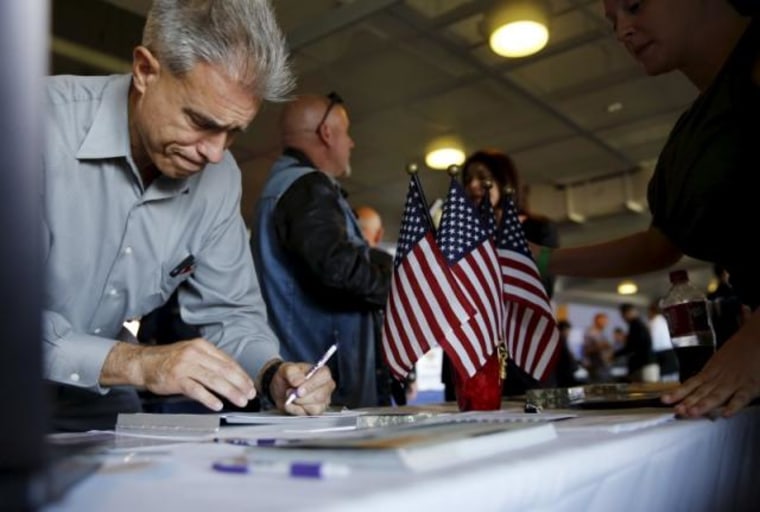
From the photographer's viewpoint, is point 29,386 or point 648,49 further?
point 648,49

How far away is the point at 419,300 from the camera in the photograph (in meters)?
1.10

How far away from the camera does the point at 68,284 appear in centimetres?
115

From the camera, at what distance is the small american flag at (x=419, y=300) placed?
1.07 metres

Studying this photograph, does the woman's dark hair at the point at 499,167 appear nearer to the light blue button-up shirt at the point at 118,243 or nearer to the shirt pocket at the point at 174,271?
the light blue button-up shirt at the point at 118,243

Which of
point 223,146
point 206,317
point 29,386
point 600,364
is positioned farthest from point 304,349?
point 600,364

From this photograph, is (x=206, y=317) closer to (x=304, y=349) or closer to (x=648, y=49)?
(x=304, y=349)

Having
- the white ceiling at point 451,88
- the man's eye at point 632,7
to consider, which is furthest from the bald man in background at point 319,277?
the white ceiling at point 451,88

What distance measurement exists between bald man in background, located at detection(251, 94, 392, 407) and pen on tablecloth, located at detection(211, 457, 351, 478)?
1.34 m

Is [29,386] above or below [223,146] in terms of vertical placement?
below

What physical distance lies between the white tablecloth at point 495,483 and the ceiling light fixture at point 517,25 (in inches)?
147

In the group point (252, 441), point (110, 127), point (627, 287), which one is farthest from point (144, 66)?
point (627, 287)

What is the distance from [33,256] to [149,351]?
2.27 ft

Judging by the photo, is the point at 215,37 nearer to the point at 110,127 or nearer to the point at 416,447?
the point at 110,127

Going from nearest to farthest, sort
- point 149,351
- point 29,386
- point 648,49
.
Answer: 1. point 29,386
2. point 149,351
3. point 648,49
